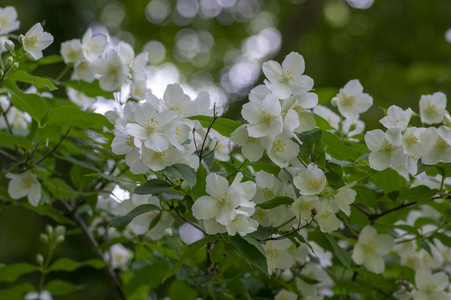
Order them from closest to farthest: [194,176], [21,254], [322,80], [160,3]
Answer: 1. [194,176]
2. [21,254]
3. [322,80]
4. [160,3]

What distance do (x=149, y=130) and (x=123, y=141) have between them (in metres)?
0.08

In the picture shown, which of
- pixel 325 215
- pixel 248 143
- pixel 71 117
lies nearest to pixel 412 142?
pixel 325 215

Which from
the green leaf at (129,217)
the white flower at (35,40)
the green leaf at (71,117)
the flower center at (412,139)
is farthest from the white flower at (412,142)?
the white flower at (35,40)

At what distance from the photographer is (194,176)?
1.04 metres

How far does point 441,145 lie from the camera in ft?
3.69

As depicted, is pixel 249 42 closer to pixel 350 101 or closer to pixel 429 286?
pixel 350 101

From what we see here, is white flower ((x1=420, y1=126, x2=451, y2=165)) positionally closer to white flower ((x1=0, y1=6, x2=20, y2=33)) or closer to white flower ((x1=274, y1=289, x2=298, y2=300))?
white flower ((x1=274, y1=289, x2=298, y2=300))

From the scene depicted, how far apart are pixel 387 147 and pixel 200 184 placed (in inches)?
16.2

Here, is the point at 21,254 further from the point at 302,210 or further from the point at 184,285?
the point at 302,210

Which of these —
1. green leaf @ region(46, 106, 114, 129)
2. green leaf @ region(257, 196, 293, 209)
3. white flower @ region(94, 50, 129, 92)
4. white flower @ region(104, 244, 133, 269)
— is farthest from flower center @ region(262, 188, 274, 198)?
white flower @ region(104, 244, 133, 269)

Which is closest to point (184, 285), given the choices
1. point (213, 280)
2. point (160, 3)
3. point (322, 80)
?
point (213, 280)

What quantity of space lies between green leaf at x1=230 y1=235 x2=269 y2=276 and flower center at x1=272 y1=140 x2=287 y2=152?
0.67ft

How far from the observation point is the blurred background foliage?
421 centimetres

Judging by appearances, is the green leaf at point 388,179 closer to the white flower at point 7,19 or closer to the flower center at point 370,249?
the flower center at point 370,249
